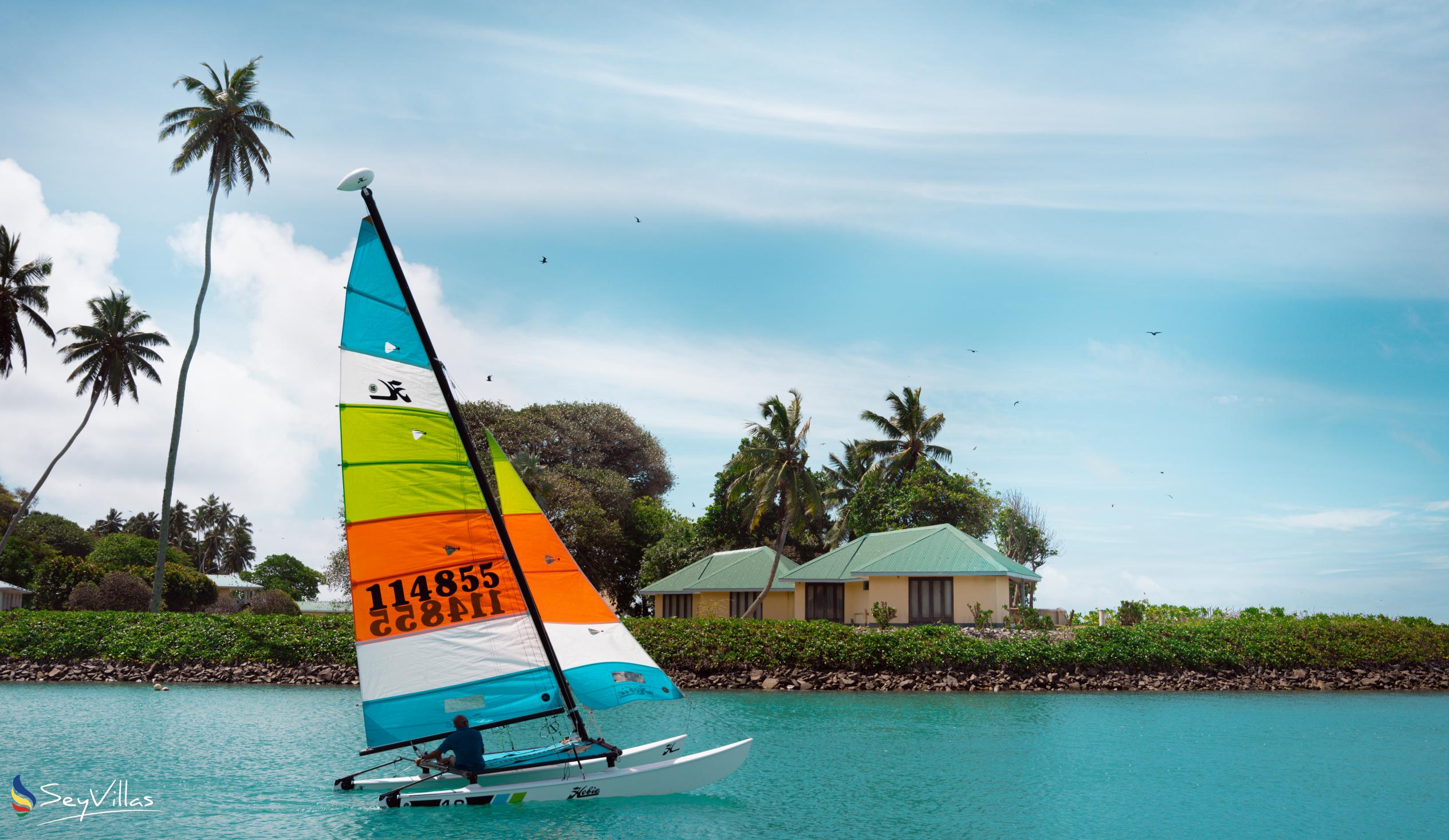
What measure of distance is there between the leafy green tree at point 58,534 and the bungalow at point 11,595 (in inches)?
343

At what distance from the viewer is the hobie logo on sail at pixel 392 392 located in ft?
46.9

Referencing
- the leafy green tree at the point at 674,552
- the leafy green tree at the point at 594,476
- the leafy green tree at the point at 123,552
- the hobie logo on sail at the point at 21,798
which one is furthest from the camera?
the leafy green tree at the point at 123,552

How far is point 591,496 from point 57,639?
1183 inches

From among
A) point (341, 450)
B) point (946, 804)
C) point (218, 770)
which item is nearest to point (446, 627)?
point (341, 450)

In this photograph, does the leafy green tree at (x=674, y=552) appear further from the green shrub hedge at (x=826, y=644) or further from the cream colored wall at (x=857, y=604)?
the green shrub hedge at (x=826, y=644)

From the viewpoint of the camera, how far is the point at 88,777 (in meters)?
17.5

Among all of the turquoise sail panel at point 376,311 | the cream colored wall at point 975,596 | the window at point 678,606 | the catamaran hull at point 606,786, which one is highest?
the turquoise sail panel at point 376,311

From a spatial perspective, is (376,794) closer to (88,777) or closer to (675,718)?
(88,777)

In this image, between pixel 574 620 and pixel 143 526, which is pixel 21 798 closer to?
pixel 574 620

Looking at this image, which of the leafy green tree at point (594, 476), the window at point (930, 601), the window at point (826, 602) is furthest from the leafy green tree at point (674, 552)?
the window at point (930, 601)

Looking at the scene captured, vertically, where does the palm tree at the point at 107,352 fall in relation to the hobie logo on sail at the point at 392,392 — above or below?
above

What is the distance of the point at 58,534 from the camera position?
236 ft

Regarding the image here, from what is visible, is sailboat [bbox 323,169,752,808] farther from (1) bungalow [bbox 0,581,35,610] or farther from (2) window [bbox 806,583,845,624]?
(1) bungalow [bbox 0,581,35,610]

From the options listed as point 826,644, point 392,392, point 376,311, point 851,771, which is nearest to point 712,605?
point 826,644
